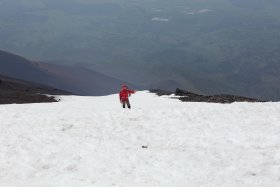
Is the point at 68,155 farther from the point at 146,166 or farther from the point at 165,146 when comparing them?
the point at 165,146

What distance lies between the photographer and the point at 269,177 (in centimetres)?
1642

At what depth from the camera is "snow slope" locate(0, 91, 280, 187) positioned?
16.4 meters

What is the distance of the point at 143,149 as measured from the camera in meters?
20.1

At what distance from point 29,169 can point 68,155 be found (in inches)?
79.2

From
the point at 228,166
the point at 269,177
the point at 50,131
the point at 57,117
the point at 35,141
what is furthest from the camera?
the point at 57,117

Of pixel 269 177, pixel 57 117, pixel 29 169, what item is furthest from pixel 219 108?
pixel 29 169

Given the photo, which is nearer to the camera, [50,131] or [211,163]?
[211,163]

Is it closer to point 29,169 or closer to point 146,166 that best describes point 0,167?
point 29,169

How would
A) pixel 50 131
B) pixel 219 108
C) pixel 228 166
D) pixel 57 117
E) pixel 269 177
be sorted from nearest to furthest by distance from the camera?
pixel 269 177 < pixel 228 166 < pixel 50 131 < pixel 57 117 < pixel 219 108

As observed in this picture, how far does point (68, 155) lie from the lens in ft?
61.0

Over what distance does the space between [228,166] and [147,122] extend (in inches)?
302

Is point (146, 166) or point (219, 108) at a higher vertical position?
point (219, 108)

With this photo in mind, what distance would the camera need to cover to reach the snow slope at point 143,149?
53.9 feet

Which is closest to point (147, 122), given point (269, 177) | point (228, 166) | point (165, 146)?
point (165, 146)
